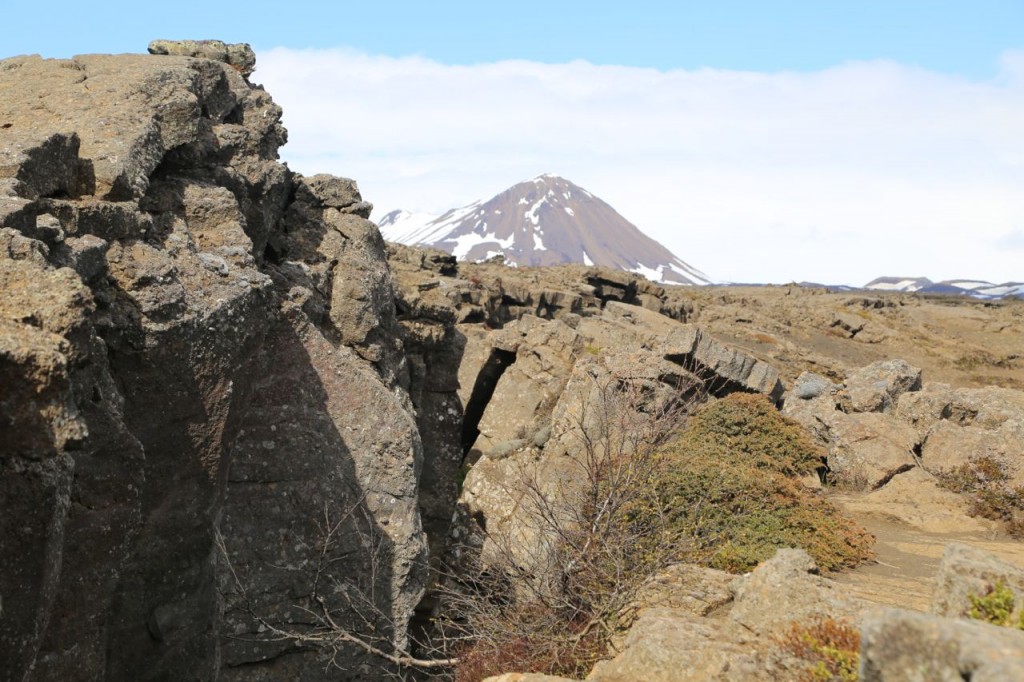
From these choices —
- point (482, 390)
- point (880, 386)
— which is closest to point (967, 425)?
Answer: point (880, 386)

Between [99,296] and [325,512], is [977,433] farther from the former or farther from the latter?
[99,296]

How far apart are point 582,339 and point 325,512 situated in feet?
35.2

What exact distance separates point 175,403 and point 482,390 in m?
11.6

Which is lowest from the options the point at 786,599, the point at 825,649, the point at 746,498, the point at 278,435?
the point at 746,498

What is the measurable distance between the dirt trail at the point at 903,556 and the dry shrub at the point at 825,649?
3493 millimetres

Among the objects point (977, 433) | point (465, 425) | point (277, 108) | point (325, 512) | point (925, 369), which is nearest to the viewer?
point (325, 512)

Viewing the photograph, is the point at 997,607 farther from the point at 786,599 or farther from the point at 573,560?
the point at 573,560

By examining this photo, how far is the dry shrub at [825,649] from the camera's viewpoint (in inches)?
311

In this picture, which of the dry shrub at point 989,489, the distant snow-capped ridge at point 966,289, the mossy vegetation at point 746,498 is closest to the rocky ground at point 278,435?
the dry shrub at point 989,489

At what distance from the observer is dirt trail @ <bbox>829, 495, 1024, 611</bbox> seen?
1283cm

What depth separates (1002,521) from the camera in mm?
16750

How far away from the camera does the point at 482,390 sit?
21.2 metres

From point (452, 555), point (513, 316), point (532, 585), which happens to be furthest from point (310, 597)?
point (513, 316)

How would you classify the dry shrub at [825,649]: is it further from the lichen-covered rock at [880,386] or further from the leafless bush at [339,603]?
the lichen-covered rock at [880,386]
